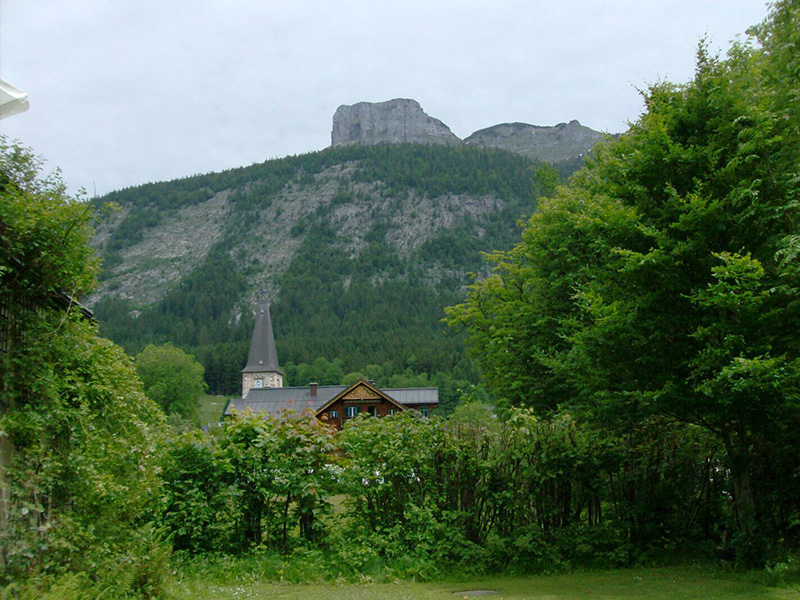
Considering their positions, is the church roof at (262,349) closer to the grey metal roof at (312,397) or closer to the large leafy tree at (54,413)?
the grey metal roof at (312,397)

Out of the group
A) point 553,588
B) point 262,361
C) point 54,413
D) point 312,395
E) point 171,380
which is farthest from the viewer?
point 262,361

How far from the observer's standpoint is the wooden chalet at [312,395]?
5863 cm

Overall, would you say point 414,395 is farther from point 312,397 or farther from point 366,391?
point 366,391

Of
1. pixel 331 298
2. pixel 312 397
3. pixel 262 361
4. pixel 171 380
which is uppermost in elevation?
pixel 331 298

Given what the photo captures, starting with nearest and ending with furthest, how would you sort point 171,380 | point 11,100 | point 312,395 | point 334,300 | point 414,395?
point 11,100
point 414,395
point 171,380
point 312,395
point 334,300

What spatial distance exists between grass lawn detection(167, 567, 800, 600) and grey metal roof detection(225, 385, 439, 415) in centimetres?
5585

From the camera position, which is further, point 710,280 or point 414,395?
point 414,395

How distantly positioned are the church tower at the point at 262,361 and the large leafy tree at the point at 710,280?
10977cm

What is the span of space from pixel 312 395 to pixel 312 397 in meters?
0.47

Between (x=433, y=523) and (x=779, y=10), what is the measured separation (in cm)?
1332

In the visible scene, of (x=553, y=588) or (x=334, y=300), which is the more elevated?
(x=334, y=300)

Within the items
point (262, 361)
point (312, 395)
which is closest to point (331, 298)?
point (262, 361)

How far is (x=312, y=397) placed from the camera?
260 feet

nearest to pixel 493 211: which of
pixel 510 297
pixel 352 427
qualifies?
pixel 510 297
